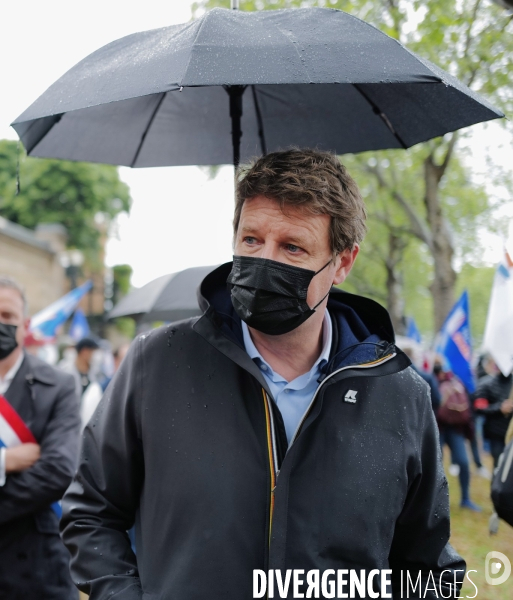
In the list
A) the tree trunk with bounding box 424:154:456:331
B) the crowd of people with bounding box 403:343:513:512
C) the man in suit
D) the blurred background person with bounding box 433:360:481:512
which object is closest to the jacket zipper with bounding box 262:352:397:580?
the man in suit

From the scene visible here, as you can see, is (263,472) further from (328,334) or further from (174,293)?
(174,293)

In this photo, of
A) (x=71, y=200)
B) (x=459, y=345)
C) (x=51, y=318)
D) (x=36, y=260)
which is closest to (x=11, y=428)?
(x=459, y=345)

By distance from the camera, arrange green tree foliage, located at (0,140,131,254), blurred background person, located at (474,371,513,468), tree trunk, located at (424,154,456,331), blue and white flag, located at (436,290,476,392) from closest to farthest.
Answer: blurred background person, located at (474,371,513,468) < blue and white flag, located at (436,290,476,392) < tree trunk, located at (424,154,456,331) < green tree foliage, located at (0,140,131,254)

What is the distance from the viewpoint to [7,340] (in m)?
3.44

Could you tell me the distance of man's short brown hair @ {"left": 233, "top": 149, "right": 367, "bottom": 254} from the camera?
7.10 ft

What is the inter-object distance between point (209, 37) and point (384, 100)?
1.15 m

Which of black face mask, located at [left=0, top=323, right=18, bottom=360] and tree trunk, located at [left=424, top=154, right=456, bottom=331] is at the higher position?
black face mask, located at [left=0, top=323, right=18, bottom=360]

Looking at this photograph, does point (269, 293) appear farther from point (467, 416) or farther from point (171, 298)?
point (467, 416)

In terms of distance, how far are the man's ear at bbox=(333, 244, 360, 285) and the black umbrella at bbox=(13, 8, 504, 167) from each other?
0.61m

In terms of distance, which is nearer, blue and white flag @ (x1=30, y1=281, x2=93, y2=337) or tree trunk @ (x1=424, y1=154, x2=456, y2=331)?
blue and white flag @ (x1=30, y1=281, x2=93, y2=337)

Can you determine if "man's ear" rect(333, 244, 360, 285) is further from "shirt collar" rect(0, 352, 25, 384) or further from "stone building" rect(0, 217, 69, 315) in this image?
"stone building" rect(0, 217, 69, 315)

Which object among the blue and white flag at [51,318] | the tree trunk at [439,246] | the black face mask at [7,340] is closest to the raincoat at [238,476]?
the black face mask at [7,340]

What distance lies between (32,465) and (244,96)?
206 cm

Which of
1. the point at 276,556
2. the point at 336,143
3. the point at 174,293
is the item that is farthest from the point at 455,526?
the point at 276,556
